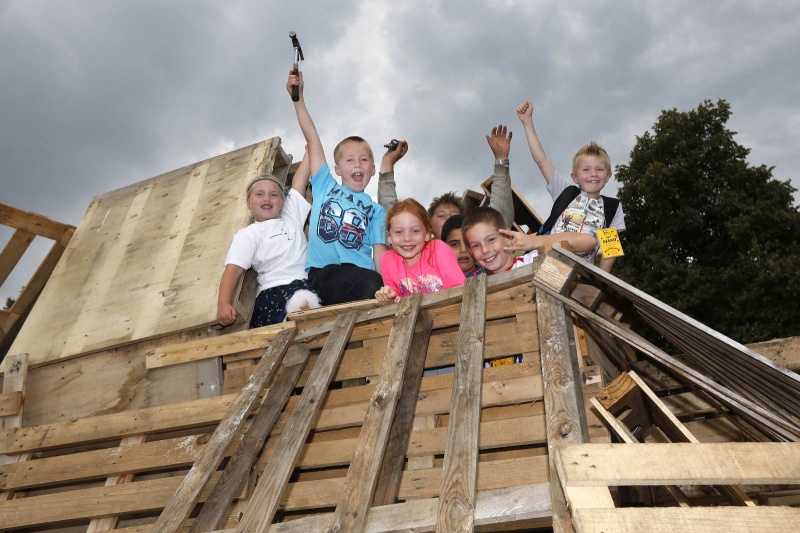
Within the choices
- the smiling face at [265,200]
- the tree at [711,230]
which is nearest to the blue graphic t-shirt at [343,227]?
the smiling face at [265,200]

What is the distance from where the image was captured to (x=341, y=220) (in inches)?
227

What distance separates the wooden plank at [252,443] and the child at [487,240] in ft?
4.89

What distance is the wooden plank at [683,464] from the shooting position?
217 cm

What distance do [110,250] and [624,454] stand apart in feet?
23.3

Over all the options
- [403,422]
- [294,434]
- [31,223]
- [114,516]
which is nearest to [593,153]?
[403,422]

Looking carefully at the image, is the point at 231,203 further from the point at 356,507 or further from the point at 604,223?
the point at 356,507

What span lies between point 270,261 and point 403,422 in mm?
2485

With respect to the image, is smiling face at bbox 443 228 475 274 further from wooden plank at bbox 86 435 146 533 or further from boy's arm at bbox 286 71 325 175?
wooden plank at bbox 86 435 146 533

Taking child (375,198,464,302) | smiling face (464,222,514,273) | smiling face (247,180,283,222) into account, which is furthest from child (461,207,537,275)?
smiling face (247,180,283,222)

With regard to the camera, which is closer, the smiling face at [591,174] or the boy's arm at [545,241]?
the boy's arm at [545,241]

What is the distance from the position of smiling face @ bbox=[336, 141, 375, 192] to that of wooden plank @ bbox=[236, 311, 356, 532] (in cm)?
157

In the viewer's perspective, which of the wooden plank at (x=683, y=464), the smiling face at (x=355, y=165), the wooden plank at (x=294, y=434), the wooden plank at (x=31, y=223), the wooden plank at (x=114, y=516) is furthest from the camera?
the wooden plank at (x=31, y=223)

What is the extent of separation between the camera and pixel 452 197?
21.9ft

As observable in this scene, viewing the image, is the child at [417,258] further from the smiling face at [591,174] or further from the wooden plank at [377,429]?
the smiling face at [591,174]
